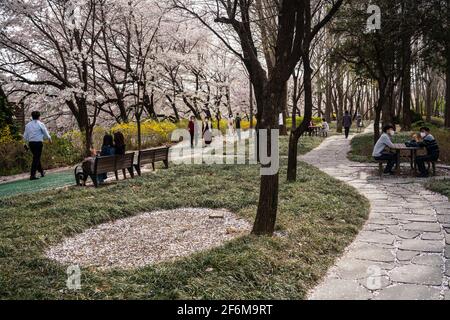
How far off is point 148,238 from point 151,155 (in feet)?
19.5

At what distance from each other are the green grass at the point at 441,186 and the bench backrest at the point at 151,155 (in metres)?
7.25

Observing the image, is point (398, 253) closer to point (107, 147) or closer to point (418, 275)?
point (418, 275)

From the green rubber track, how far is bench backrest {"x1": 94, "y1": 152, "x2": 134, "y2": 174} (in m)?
1.37

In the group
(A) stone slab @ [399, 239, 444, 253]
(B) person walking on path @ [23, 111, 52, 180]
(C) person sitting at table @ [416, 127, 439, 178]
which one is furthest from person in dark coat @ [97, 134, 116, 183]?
(C) person sitting at table @ [416, 127, 439, 178]

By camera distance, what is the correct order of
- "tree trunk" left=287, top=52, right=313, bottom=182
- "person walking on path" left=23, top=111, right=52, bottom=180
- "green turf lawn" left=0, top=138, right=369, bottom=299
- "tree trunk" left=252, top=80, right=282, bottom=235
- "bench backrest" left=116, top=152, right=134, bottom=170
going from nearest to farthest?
"green turf lawn" left=0, top=138, right=369, bottom=299
"tree trunk" left=252, top=80, right=282, bottom=235
"tree trunk" left=287, top=52, right=313, bottom=182
"bench backrest" left=116, top=152, right=134, bottom=170
"person walking on path" left=23, top=111, right=52, bottom=180

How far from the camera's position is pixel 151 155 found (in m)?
11.6

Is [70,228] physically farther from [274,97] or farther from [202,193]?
[274,97]

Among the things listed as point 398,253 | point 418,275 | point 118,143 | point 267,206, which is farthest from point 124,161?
point 418,275

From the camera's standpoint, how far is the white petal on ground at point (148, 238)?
5.00m

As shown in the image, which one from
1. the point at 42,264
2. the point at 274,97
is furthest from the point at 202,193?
the point at 42,264

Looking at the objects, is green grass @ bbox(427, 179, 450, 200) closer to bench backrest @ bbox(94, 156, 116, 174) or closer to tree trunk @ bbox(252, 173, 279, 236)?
tree trunk @ bbox(252, 173, 279, 236)

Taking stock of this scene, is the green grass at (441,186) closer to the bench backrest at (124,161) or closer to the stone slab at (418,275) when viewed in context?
the stone slab at (418,275)

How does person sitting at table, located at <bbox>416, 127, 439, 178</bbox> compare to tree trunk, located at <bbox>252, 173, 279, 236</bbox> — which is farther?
person sitting at table, located at <bbox>416, 127, 439, 178</bbox>

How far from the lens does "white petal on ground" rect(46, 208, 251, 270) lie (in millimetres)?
5000
